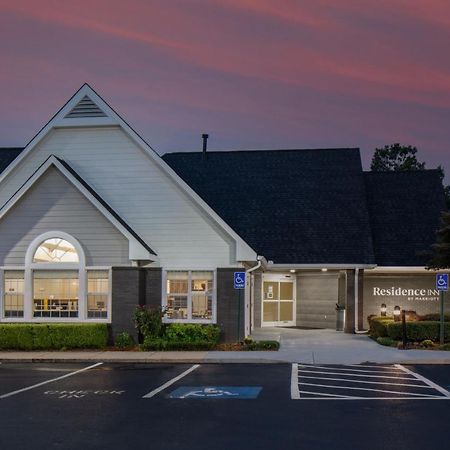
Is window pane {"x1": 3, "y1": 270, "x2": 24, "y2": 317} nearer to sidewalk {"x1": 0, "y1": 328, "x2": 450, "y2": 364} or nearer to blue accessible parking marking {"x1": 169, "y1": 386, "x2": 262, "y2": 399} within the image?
sidewalk {"x1": 0, "y1": 328, "x2": 450, "y2": 364}

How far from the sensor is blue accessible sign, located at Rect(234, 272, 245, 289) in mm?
24641

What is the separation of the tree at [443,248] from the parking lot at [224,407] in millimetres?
7644

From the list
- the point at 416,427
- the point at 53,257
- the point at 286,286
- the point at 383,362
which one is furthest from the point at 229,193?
the point at 416,427

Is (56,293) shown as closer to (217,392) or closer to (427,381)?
(217,392)

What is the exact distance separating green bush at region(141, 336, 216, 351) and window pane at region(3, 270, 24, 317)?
4.62 m

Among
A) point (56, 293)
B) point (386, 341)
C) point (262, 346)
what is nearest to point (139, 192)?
point (56, 293)

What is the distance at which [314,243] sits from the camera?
3228 centimetres

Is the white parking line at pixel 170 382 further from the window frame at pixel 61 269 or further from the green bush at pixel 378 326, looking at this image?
the green bush at pixel 378 326

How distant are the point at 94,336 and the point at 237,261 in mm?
5369

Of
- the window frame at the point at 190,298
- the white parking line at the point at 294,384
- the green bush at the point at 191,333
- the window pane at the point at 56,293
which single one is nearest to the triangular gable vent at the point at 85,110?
the window pane at the point at 56,293

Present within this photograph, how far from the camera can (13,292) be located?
25.8m

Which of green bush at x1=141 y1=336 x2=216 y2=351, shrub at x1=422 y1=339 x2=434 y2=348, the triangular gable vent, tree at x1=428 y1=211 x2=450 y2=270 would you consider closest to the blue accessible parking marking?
green bush at x1=141 y1=336 x2=216 y2=351

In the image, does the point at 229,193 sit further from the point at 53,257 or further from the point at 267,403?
the point at 267,403

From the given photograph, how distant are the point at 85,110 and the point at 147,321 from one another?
8.09m
